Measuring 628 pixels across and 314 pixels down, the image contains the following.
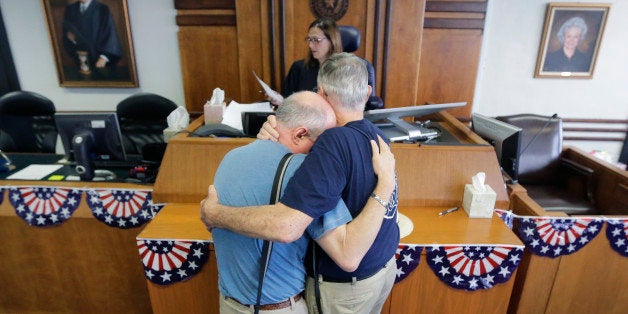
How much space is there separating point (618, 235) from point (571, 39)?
2.57m

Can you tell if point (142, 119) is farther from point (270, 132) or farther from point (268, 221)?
point (268, 221)

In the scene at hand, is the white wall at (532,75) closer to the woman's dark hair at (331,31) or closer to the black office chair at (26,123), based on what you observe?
the woman's dark hair at (331,31)

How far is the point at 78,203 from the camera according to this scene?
192 centimetres

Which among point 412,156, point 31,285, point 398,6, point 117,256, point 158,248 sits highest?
Result: point 398,6

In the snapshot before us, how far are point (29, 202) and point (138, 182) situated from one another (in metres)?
0.55

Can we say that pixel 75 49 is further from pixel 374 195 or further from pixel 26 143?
pixel 374 195

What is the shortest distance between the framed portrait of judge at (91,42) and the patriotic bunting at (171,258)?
280 cm

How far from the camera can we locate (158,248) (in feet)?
5.15

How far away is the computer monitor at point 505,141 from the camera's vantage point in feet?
6.09

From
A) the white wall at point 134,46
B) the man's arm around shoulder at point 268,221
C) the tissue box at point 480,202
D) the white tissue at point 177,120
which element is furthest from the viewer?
the white wall at point 134,46

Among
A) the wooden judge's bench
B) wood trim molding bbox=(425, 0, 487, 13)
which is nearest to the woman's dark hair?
the wooden judge's bench

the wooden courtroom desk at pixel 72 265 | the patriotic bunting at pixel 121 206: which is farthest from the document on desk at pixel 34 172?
the patriotic bunting at pixel 121 206

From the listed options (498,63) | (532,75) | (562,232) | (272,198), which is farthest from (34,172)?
(532,75)

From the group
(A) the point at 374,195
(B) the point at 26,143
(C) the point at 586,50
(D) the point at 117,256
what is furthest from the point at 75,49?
(C) the point at 586,50
